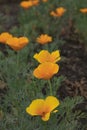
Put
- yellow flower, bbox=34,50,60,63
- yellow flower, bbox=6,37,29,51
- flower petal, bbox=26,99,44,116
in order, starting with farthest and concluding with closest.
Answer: yellow flower, bbox=6,37,29,51 → yellow flower, bbox=34,50,60,63 → flower petal, bbox=26,99,44,116

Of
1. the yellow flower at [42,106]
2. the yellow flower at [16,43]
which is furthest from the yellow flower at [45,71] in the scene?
the yellow flower at [16,43]

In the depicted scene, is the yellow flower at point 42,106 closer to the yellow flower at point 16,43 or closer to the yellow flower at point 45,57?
the yellow flower at point 45,57

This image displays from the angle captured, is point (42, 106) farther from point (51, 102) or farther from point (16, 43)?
point (16, 43)

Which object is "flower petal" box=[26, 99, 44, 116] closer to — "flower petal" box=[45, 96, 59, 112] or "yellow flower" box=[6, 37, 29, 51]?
"flower petal" box=[45, 96, 59, 112]

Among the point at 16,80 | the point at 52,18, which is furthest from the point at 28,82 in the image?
the point at 52,18

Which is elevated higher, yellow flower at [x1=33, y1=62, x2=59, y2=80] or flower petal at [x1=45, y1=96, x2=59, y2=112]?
yellow flower at [x1=33, y1=62, x2=59, y2=80]

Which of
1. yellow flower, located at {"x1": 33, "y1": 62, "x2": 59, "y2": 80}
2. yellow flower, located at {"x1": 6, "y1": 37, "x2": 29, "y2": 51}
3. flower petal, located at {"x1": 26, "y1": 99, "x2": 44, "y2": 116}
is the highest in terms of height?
yellow flower, located at {"x1": 33, "y1": 62, "x2": 59, "y2": 80}

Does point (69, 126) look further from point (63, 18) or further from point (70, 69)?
point (63, 18)

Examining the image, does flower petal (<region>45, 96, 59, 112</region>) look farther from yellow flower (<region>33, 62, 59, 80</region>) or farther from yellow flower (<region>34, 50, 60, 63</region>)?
yellow flower (<region>34, 50, 60, 63</region>)

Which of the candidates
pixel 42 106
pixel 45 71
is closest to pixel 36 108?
pixel 42 106

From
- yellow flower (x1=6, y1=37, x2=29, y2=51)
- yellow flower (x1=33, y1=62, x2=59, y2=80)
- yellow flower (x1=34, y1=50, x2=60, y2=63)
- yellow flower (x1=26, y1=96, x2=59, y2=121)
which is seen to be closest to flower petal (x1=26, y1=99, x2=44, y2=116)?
yellow flower (x1=26, y1=96, x2=59, y2=121)

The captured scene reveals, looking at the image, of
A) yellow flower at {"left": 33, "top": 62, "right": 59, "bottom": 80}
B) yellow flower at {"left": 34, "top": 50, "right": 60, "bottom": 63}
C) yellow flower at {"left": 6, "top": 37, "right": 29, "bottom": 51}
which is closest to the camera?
yellow flower at {"left": 33, "top": 62, "right": 59, "bottom": 80}

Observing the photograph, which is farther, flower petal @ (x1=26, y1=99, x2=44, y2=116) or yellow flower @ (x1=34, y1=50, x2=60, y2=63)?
yellow flower @ (x1=34, y1=50, x2=60, y2=63)
